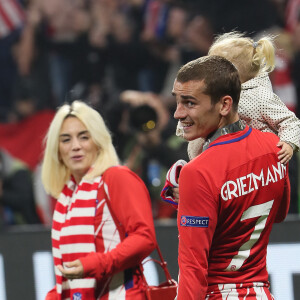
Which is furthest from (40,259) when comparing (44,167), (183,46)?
(183,46)

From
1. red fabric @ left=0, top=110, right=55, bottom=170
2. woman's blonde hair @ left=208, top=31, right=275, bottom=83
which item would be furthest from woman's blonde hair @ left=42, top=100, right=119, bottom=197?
red fabric @ left=0, top=110, right=55, bottom=170

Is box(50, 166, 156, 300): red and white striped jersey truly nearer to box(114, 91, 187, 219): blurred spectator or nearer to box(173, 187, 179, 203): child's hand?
box(173, 187, 179, 203): child's hand

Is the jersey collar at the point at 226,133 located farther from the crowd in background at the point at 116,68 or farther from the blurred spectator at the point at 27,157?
the blurred spectator at the point at 27,157

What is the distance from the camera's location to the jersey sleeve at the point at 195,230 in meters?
2.01

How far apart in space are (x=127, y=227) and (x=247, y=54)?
2.91 feet

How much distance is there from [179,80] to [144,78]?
3.57m

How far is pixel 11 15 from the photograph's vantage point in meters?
6.14

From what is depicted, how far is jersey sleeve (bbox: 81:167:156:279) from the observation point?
105 inches

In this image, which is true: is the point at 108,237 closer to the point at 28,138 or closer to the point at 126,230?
the point at 126,230

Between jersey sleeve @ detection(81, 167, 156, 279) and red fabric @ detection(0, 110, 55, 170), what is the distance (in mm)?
3109

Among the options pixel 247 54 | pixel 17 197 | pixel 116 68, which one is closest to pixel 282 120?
pixel 247 54

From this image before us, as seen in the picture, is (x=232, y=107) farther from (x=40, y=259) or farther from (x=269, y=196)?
→ (x=40, y=259)

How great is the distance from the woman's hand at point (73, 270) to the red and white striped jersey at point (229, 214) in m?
0.69

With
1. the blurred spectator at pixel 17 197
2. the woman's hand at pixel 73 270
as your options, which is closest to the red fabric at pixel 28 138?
the blurred spectator at pixel 17 197
